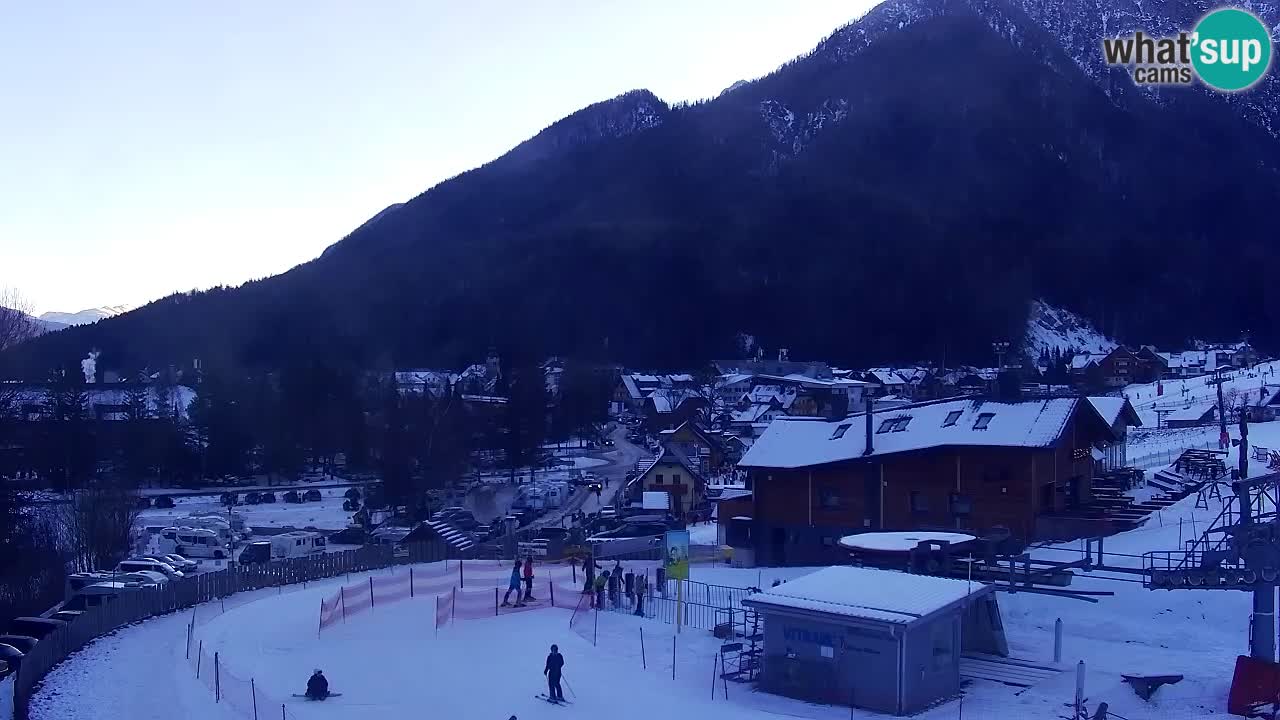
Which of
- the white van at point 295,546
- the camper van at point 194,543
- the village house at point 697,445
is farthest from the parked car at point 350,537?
the village house at point 697,445

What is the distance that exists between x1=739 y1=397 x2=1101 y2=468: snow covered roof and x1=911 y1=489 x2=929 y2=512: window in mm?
1200

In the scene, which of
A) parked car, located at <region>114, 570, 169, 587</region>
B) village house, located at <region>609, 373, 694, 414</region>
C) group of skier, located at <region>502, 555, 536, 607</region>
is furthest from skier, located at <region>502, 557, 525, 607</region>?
village house, located at <region>609, 373, 694, 414</region>

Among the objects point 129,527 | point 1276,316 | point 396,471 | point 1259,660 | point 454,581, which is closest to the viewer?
point 1259,660

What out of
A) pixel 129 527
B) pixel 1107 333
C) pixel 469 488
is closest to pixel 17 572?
pixel 129 527

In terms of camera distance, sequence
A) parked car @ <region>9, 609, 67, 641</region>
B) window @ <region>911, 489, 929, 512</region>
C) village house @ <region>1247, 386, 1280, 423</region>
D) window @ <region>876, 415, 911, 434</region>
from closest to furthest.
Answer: parked car @ <region>9, 609, 67, 641</region> < window @ <region>911, 489, 929, 512</region> < window @ <region>876, 415, 911, 434</region> < village house @ <region>1247, 386, 1280, 423</region>

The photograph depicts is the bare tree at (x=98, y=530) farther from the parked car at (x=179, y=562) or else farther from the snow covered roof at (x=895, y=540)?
the snow covered roof at (x=895, y=540)

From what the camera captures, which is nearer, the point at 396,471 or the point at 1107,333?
the point at 396,471

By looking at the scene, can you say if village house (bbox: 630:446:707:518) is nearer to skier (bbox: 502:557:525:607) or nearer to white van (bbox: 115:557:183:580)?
white van (bbox: 115:557:183:580)

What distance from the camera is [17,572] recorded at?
92.6 feet

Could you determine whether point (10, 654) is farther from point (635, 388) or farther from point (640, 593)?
point (635, 388)

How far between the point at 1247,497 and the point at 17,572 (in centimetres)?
2911

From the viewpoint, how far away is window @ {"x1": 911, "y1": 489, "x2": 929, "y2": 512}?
80.4ft

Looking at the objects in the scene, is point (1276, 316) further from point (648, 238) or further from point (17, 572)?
point (17, 572)

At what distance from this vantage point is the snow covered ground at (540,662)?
45.0ft
